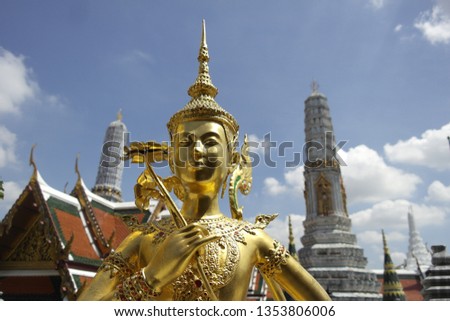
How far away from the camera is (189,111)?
316 centimetres

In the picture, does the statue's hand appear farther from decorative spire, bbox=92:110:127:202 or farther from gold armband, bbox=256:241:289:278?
decorative spire, bbox=92:110:127:202

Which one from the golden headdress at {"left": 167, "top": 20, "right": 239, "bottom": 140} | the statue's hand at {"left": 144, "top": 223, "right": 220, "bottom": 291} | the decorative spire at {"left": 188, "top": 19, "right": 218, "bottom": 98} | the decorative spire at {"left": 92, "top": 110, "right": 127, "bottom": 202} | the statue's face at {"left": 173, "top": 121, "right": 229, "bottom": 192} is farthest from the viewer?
the decorative spire at {"left": 92, "top": 110, "right": 127, "bottom": 202}

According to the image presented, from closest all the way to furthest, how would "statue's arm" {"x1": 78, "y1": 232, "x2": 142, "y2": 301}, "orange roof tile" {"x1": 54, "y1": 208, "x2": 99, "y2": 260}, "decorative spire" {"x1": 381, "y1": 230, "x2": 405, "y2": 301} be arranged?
"statue's arm" {"x1": 78, "y1": 232, "x2": 142, "y2": 301} → "orange roof tile" {"x1": 54, "y1": 208, "x2": 99, "y2": 260} → "decorative spire" {"x1": 381, "y1": 230, "x2": 405, "y2": 301}

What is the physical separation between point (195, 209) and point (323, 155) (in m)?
23.9

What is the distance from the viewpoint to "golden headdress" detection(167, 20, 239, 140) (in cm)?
314

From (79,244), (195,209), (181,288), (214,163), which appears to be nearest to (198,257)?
(181,288)

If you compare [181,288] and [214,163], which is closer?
[181,288]

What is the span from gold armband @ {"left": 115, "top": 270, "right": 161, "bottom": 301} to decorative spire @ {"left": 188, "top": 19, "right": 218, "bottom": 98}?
5.57ft

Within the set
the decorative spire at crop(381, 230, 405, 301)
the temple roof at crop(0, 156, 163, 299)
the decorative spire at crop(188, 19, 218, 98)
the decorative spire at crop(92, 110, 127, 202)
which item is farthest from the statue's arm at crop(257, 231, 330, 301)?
the decorative spire at crop(92, 110, 127, 202)

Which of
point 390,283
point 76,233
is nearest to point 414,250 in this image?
point 390,283

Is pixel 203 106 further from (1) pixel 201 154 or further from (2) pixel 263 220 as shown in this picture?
(2) pixel 263 220

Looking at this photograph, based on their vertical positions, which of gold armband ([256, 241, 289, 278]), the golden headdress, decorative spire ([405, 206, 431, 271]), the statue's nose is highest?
decorative spire ([405, 206, 431, 271])

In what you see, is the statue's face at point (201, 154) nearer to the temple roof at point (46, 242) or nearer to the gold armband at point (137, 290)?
the gold armband at point (137, 290)
